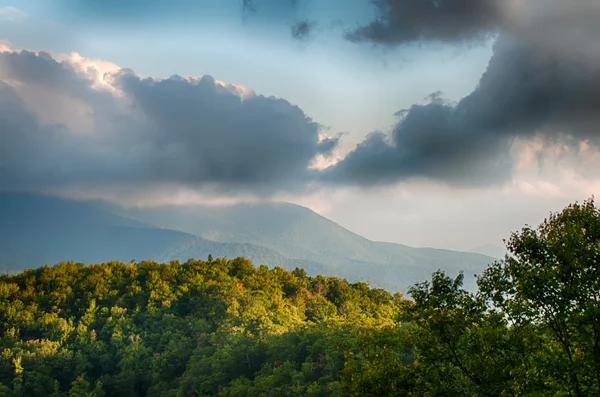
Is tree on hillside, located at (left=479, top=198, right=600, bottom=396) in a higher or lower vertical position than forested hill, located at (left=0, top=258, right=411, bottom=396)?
higher

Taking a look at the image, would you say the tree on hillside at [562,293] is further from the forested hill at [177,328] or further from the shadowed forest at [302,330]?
the forested hill at [177,328]

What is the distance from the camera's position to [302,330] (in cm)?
5838

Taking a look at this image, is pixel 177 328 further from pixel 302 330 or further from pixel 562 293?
pixel 562 293

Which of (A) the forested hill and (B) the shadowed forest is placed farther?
(A) the forested hill

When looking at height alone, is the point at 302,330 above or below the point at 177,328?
above

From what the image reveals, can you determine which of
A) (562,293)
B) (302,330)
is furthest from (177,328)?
(562,293)

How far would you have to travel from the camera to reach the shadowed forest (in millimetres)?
17938

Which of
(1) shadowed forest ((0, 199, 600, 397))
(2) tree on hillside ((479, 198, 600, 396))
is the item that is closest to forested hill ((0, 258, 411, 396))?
(1) shadowed forest ((0, 199, 600, 397))

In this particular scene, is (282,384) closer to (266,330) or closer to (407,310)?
(266,330)

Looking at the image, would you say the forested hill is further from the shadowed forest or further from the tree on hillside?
the tree on hillside

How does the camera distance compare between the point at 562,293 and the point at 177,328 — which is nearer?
the point at 562,293

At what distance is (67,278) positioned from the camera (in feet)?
270

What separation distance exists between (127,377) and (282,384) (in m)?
28.4

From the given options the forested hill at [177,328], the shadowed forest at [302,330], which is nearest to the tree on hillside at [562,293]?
the shadowed forest at [302,330]
